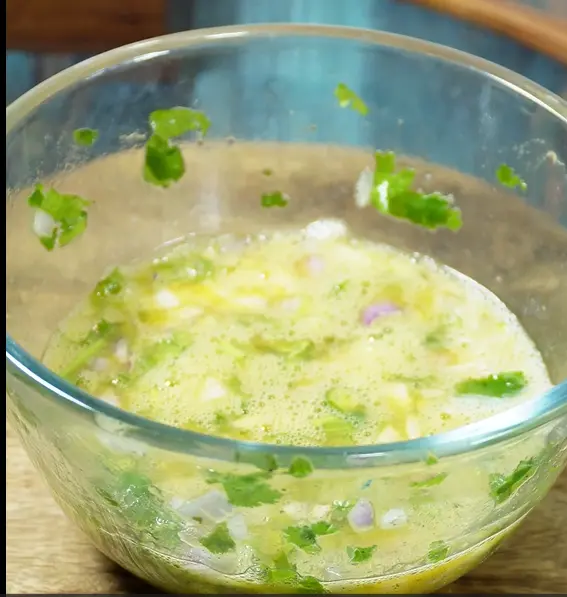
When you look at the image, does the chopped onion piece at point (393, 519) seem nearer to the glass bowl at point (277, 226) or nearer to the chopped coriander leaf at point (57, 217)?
the glass bowl at point (277, 226)

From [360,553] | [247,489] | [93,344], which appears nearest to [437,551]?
[360,553]

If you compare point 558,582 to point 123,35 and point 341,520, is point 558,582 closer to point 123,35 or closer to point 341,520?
point 341,520

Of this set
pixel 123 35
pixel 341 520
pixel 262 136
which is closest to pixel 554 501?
pixel 341 520

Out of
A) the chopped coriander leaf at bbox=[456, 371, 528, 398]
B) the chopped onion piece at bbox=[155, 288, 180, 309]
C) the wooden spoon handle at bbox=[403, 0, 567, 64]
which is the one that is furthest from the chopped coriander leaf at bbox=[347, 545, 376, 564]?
the wooden spoon handle at bbox=[403, 0, 567, 64]

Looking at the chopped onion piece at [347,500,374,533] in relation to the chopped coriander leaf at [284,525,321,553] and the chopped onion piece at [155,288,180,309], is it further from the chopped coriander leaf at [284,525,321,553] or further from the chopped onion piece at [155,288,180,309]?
the chopped onion piece at [155,288,180,309]

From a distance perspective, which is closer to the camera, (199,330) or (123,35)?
(199,330)

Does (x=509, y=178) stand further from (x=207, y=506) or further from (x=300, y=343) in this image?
(x=207, y=506)
